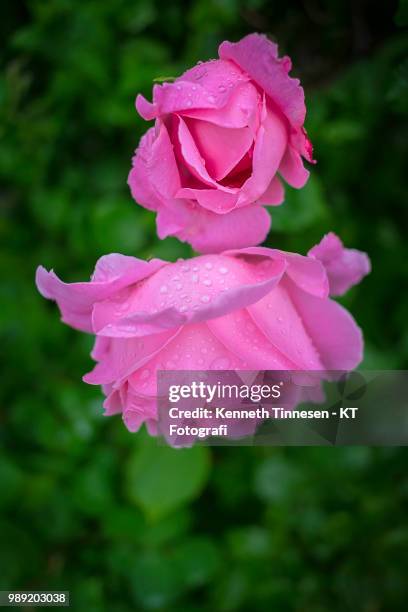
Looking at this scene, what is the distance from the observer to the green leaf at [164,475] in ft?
3.01

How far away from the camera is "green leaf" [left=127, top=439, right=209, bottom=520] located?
3.01ft

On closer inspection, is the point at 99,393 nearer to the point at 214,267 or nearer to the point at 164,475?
the point at 164,475

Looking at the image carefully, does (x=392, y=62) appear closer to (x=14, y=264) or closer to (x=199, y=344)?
(x=199, y=344)

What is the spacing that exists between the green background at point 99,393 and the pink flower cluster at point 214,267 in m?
0.43

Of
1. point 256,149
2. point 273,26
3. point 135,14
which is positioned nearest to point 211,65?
point 256,149

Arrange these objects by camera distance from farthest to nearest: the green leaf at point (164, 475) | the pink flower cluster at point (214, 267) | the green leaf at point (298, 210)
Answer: the green leaf at point (164, 475) → the green leaf at point (298, 210) → the pink flower cluster at point (214, 267)

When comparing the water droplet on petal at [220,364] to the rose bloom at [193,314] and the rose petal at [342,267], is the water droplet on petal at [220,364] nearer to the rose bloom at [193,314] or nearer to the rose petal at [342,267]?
the rose bloom at [193,314]

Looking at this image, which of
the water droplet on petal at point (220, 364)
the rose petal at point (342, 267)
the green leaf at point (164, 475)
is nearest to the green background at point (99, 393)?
the green leaf at point (164, 475)

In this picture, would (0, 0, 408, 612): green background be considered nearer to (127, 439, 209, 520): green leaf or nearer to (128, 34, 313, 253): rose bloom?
(127, 439, 209, 520): green leaf

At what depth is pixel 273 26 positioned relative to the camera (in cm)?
77

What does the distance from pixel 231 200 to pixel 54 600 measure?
811mm

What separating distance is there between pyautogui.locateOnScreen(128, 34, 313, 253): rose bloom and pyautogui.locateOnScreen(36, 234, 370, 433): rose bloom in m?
0.05

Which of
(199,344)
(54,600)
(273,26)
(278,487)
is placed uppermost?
(273,26)

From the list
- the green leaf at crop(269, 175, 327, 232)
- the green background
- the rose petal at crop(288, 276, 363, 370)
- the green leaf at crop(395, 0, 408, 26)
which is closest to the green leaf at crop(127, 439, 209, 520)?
the green background
